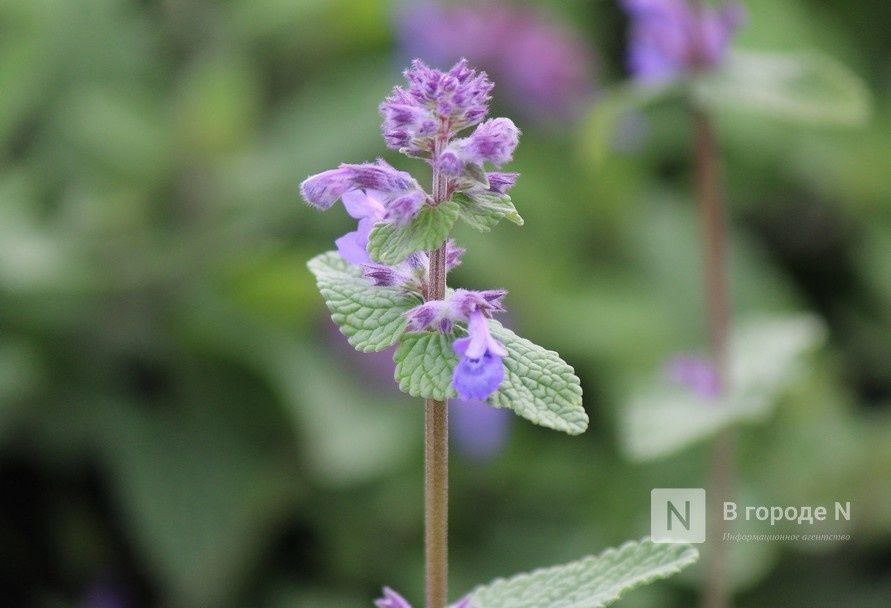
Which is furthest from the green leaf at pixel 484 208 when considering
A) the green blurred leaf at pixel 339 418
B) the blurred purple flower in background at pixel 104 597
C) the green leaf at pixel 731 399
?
the blurred purple flower in background at pixel 104 597

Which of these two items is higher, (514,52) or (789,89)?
(514,52)

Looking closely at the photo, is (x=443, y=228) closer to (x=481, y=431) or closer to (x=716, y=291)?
(x=716, y=291)

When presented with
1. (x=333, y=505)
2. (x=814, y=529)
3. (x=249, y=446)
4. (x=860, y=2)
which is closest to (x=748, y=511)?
(x=814, y=529)

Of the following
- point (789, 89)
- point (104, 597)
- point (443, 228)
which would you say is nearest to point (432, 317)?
point (443, 228)

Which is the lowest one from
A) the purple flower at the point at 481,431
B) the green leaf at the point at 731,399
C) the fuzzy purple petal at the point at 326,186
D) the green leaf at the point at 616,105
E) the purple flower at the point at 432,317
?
the purple flower at the point at 432,317

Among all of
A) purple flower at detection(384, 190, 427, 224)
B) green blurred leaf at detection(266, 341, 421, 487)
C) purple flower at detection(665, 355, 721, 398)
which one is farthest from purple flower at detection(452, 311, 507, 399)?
green blurred leaf at detection(266, 341, 421, 487)

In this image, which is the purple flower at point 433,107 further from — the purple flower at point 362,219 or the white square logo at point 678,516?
the white square logo at point 678,516
